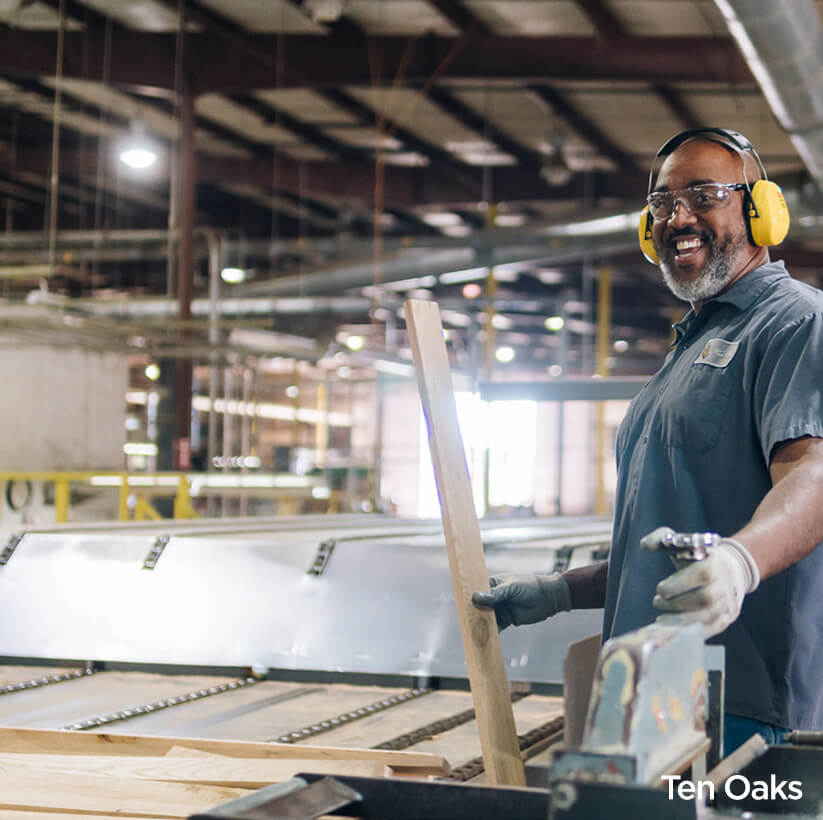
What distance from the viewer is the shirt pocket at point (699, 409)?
1.78m

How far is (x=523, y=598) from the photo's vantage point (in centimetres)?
202

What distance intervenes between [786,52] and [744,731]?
4898 millimetres

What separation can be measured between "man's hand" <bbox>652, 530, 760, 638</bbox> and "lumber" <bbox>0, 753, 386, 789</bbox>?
106 centimetres

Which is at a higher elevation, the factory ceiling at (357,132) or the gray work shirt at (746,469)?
the factory ceiling at (357,132)

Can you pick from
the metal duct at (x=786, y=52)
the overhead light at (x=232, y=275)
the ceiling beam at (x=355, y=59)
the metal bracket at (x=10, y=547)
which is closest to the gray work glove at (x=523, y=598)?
the metal bracket at (x=10, y=547)

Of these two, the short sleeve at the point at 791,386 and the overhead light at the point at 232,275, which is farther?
the overhead light at the point at 232,275

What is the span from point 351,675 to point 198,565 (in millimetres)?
722

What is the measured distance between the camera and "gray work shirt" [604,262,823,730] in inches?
66.2

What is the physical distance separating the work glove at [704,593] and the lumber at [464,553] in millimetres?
638

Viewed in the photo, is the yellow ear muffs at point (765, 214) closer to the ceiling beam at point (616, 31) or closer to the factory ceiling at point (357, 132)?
the factory ceiling at point (357, 132)

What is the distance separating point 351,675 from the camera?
369 cm

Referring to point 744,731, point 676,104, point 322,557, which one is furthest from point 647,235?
point 676,104

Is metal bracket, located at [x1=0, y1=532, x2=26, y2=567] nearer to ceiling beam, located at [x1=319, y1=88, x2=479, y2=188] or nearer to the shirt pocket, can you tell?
the shirt pocket

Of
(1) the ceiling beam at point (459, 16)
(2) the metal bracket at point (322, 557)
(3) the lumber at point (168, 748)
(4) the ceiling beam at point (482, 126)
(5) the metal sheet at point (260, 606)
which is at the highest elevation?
(1) the ceiling beam at point (459, 16)
